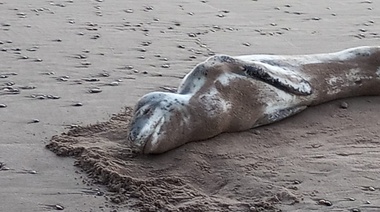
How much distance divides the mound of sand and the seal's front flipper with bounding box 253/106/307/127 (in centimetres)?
3

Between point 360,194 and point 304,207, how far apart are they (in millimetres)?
300

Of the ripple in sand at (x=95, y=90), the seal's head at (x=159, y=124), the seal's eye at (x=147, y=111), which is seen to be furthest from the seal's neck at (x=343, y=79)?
the ripple in sand at (x=95, y=90)

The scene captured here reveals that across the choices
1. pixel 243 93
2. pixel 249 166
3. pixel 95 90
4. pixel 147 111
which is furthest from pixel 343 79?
pixel 95 90

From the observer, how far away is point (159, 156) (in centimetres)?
409

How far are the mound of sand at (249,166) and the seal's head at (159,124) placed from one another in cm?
6

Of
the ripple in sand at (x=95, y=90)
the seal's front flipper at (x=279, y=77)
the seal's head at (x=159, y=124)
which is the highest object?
the seal's front flipper at (x=279, y=77)

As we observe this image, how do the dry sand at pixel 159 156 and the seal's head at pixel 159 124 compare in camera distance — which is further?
the seal's head at pixel 159 124

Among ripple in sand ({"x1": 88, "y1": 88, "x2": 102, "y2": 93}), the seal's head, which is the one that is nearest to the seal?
the seal's head

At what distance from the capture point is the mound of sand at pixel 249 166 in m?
3.64

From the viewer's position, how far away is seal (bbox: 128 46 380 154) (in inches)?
162

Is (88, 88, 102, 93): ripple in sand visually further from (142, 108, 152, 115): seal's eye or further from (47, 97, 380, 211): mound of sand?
(142, 108, 152, 115): seal's eye

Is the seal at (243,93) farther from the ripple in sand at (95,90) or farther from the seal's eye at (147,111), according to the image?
the ripple in sand at (95,90)

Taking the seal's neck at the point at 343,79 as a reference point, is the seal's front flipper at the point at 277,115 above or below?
below

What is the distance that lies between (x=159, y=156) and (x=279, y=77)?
89 cm
